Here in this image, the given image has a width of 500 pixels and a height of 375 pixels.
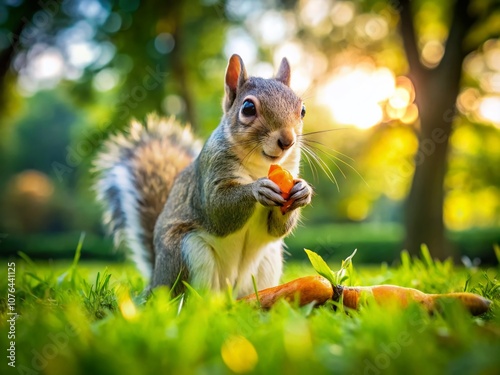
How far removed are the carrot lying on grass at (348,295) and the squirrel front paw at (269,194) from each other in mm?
312

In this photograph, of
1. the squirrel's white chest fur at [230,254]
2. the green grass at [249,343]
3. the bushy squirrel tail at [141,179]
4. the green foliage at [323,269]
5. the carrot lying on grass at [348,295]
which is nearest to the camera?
the green grass at [249,343]

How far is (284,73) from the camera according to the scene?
7.61 ft

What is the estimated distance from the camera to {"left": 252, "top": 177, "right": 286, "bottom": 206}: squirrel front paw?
5.66 ft

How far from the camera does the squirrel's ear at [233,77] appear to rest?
7.04 feet

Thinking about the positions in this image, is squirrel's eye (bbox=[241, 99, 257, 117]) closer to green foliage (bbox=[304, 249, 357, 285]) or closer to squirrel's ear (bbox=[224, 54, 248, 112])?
squirrel's ear (bbox=[224, 54, 248, 112])

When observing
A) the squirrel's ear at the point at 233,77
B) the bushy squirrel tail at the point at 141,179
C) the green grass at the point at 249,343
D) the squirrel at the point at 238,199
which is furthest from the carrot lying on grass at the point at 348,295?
the bushy squirrel tail at the point at 141,179

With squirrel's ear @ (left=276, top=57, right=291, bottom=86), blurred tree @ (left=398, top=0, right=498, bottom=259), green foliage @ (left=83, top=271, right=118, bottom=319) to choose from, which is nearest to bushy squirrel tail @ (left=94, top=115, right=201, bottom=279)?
green foliage @ (left=83, top=271, right=118, bottom=319)

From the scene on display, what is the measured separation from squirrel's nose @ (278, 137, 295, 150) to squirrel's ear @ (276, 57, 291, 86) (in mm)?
565

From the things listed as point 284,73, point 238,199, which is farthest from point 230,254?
point 284,73

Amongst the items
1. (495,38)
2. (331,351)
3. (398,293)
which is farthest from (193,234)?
(495,38)

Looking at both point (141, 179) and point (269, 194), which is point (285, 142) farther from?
point (141, 179)

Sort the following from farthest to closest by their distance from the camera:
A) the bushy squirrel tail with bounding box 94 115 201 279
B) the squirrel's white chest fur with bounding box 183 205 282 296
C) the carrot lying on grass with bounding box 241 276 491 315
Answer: the bushy squirrel tail with bounding box 94 115 201 279 < the squirrel's white chest fur with bounding box 183 205 282 296 < the carrot lying on grass with bounding box 241 276 491 315

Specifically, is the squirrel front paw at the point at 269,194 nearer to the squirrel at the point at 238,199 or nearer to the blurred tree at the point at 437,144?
the squirrel at the point at 238,199

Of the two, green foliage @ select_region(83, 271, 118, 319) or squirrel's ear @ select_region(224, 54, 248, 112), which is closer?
green foliage @ select_region(83, 271, 118, 319)
